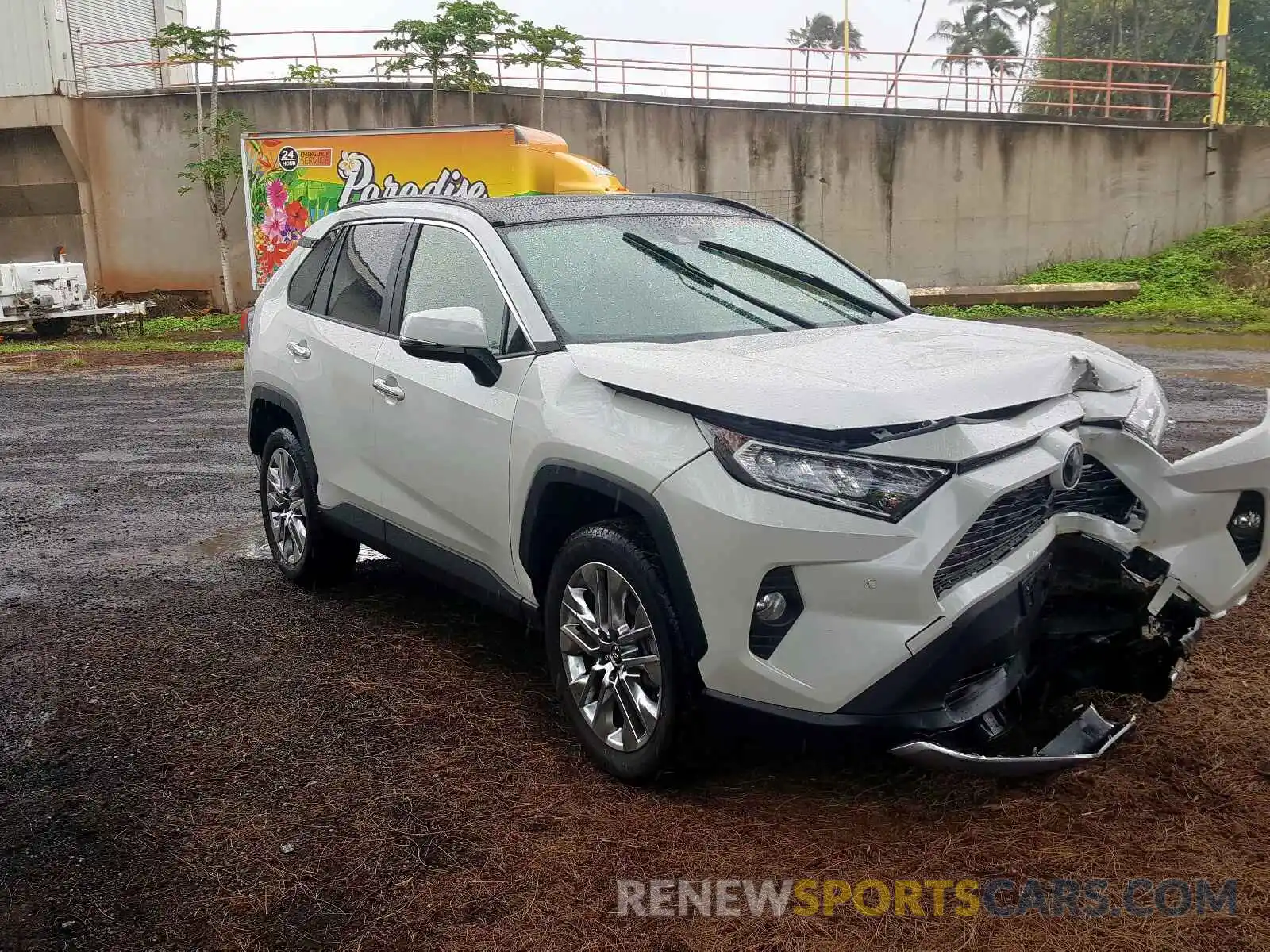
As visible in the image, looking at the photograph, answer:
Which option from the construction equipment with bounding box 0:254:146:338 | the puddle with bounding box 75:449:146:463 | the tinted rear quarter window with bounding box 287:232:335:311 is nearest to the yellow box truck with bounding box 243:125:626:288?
the construction equipment with bounding box 0:254:146:338

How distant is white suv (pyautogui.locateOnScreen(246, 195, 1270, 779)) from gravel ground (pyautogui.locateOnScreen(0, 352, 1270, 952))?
0.25 meters

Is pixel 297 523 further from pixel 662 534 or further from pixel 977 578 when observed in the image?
pixel 977 578

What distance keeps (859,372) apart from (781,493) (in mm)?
486

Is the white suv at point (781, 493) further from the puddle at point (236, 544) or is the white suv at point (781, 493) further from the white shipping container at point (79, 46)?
the white shipping container at point (79, 46)

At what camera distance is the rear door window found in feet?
16.3

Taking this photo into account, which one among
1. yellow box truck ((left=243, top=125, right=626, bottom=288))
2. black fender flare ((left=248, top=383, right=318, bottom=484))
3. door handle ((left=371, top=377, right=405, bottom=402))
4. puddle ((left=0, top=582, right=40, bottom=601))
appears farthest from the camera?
yellow box truck ((left=243, top=125, right=626, bottom=288))

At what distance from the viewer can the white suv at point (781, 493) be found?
2.98 meters

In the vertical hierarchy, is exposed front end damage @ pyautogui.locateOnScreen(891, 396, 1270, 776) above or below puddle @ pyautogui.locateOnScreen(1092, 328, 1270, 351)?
above

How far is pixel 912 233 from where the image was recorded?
26578 millimetres

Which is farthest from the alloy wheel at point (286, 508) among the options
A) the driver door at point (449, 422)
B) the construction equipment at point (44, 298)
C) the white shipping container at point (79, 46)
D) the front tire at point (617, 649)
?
the white shipping container at point (79, 46)

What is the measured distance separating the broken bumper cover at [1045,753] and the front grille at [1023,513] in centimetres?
43

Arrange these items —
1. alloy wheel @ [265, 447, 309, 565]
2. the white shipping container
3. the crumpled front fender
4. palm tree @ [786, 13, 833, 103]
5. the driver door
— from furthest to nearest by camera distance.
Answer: palm tree @ [786, 13, 833, 103] < the white shipping container < alloy wheel @ [265, 447, 309, 565] < the driver door < the crumpled front fender

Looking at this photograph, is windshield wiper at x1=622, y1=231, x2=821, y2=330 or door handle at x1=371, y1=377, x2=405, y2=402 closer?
windshield wiper at x1=622, y1=231, x2=821, y2=330

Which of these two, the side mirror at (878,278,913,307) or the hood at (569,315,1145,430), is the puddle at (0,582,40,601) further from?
the side mirror at (878,278,913,307)
